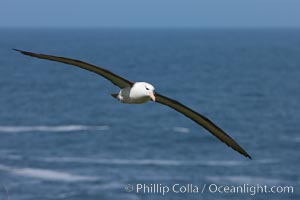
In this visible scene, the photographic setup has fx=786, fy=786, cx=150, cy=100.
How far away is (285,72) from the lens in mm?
186125

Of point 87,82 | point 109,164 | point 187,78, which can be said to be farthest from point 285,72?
point 109,164

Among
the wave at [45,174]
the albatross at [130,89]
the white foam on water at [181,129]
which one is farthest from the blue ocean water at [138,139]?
the albatross at [130,89]

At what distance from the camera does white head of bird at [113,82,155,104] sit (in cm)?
1124

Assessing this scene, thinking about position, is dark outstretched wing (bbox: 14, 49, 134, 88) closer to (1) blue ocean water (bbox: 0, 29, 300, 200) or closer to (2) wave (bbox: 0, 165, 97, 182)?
(1) blue ocean water (bbox: 0, 29, 300, 200)

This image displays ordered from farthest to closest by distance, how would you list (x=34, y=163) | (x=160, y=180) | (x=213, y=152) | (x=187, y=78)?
1. (x=187, y=78)
2. (x=213, y=152)
3. (x=34, y=163)
4. (x=160, y=180)

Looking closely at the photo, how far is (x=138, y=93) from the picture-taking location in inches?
446

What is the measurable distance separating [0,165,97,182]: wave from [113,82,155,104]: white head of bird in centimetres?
6079

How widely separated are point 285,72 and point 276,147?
97640 mm

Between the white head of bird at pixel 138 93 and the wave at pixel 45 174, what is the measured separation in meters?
60.8

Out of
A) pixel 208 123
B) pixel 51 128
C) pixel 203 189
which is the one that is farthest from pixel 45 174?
pixel 208 123

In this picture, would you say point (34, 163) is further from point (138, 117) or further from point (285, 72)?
point (285, 72)

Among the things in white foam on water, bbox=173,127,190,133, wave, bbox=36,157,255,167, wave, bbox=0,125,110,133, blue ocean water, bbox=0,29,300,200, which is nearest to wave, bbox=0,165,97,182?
blue ocean water, bbox=0,29,300,200

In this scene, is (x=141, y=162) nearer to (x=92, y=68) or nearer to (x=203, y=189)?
(x=203, y=189)

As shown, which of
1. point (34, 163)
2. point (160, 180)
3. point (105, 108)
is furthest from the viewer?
point (105, 108)
